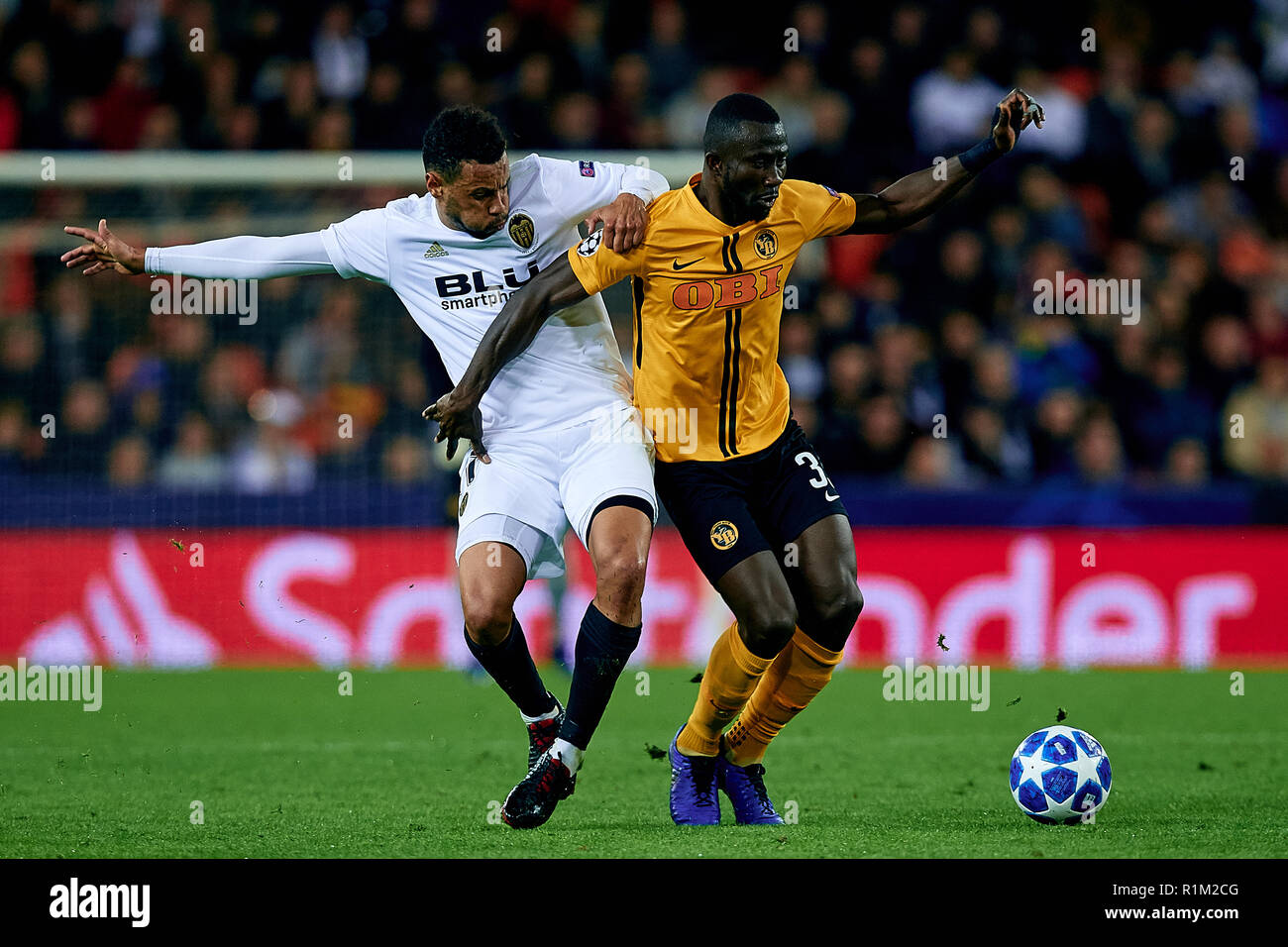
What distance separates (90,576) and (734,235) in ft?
20.5

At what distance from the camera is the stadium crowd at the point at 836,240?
1155 cm

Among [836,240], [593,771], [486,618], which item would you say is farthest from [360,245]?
[836,240]

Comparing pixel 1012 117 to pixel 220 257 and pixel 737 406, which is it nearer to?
pixel 737 406

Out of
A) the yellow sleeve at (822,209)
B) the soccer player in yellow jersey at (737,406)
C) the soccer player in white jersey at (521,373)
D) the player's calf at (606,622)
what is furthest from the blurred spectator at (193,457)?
the yellow sleeve at (822,209)

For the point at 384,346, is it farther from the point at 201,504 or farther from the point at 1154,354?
the point at 1154,354

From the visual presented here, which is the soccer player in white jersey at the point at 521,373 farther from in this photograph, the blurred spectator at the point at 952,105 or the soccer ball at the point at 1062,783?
the blurred spectator at the point at 952,105

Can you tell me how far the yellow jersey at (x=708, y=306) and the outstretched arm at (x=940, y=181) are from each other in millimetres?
104

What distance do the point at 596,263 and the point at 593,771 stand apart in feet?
8.21

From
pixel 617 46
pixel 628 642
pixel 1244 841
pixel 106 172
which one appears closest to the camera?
pixel 1244 841

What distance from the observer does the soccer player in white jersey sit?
5.97 meters

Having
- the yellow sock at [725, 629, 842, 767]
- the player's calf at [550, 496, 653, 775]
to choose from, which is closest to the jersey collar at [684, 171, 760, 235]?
the player's calf at [550, 496, 653, 775]

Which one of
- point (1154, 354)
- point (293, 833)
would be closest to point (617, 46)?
point (1154, 354)

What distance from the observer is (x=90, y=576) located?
1091 cm

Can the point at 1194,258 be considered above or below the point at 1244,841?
above
